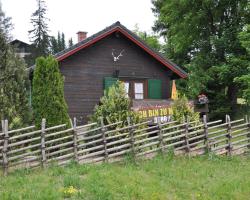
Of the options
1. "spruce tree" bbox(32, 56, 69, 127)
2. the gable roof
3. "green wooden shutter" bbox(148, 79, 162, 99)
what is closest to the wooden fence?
"spruce tree" bbox(32, 56, 69, 127)

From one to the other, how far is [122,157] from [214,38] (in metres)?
18.8

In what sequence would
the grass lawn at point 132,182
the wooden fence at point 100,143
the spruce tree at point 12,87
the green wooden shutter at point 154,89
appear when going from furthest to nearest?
1. the green wooden shutter at point 154,89
2. the spruce tree at point 12,87
3. the wooden fence at point 100,143
4. the grass lawn at point 132,182

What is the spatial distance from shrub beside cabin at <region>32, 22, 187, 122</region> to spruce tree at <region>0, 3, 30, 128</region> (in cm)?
697

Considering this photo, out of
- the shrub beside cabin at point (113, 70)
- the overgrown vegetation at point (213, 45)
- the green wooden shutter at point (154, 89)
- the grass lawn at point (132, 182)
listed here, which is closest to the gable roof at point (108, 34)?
the shrub beside cabin at point (113, 70)

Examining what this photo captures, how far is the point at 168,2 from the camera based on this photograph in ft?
108

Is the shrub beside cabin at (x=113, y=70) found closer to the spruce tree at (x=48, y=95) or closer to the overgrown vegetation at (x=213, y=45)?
the overgrown vegetation at (x=213, y=45)

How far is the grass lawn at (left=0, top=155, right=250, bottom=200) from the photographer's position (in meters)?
9.26

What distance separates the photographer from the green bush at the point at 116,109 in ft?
46.6

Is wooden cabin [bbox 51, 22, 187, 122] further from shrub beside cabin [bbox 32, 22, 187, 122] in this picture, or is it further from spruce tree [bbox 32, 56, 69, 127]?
spruce tree [bbox 32, 56, 69, 127]

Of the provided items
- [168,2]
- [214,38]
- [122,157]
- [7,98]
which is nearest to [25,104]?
[7,98]

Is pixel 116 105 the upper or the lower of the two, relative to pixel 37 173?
upper

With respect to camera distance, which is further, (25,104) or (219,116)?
(219,116)

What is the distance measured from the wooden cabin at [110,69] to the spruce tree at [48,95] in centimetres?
647

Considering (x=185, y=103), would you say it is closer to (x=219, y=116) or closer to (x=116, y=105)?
(x=116, y=105)
